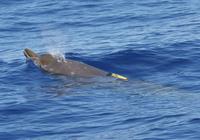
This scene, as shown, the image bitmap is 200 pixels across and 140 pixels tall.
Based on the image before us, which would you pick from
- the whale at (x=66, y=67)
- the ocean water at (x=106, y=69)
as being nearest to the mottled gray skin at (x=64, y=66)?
the whale at (x=66, y=67)

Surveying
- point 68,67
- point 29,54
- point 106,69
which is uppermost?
point 29,54

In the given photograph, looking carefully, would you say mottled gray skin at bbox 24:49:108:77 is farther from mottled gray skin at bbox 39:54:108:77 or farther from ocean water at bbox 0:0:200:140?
ocean water at bbox 0:0:200:140

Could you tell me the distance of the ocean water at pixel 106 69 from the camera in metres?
20.0

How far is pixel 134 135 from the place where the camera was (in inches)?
752

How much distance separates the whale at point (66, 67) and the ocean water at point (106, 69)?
0.32 metres

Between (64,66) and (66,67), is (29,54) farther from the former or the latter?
(66,67)

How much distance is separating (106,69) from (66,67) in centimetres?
203

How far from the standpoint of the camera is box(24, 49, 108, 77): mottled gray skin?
25.5 m

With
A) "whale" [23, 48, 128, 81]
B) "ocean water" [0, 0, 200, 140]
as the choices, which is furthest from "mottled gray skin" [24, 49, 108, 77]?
"ocean water" [0, 0, 200, 140]

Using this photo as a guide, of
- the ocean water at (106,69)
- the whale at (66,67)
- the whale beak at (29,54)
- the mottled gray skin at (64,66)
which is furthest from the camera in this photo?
the whale beak at (29,54)

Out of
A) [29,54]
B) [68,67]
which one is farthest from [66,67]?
[29,54]

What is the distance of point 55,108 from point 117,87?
2706mm

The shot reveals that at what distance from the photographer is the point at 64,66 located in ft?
85.2

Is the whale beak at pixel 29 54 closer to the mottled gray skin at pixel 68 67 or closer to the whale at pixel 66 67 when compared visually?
the whale at pixel 66 67
